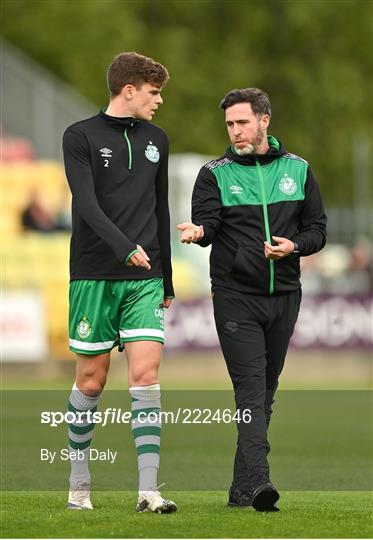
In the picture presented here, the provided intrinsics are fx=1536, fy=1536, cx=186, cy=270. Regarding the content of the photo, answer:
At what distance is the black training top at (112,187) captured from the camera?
7793 mm

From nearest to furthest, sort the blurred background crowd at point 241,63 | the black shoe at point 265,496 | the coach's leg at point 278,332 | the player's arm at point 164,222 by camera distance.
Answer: the black shoe at point 265,496
the player's arm at point 164,222
the coach's leg at point 278,332
the blurred background crowd at point 241,63

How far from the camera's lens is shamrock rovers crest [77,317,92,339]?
782 centimetres

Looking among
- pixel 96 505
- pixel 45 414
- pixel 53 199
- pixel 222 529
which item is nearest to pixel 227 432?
pixel 45 414

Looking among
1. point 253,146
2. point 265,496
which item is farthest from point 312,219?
point 265,496

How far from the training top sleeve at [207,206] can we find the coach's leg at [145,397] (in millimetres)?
663

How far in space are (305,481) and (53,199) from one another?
1814cm

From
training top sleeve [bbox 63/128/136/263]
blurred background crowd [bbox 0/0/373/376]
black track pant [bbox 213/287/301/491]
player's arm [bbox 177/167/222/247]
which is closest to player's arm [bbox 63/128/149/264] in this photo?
training top sleeve [bbox 63/128/136/263]

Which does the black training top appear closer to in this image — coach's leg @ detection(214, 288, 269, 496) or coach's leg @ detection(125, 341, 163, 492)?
coach's leg @ detection(125, 341, 163, 492)

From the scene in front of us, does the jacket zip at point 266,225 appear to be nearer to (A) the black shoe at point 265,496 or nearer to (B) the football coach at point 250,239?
(B) the football coach at point 250,239

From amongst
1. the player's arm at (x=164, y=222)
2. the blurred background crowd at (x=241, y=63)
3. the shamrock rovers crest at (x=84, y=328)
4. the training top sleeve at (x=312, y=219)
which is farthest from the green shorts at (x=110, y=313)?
the blurred background crowd at (x=241, y=63)

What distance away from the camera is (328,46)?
49.1 m

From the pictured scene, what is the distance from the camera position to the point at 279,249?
26.0 ft

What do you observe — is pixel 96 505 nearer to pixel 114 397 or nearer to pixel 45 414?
pixel 45 414

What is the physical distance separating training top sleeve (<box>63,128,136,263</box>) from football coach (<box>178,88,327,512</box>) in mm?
583
